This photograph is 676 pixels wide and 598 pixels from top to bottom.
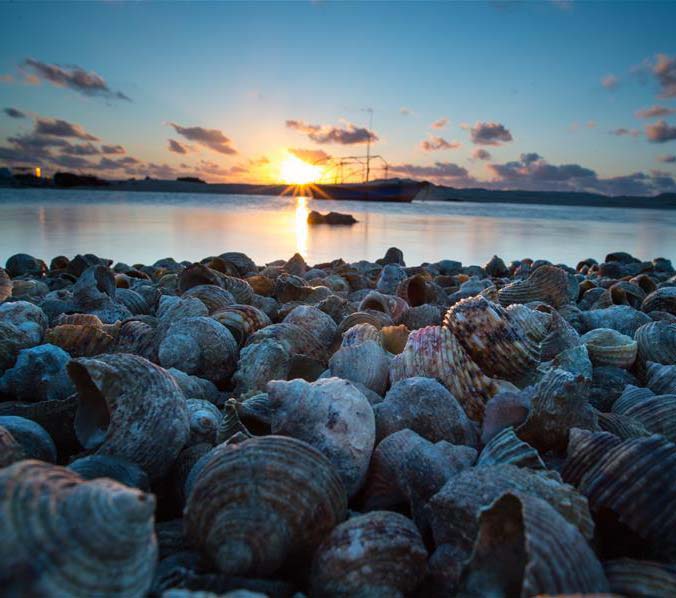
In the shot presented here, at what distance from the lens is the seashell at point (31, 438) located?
2180 millimetres

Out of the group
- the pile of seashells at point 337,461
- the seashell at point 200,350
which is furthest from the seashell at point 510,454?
the seashell at point 200,350

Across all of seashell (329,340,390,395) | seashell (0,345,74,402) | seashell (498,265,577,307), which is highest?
seashell (498,265,577,307)

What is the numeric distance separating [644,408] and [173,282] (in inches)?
216

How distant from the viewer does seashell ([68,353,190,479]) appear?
2189 millimetres

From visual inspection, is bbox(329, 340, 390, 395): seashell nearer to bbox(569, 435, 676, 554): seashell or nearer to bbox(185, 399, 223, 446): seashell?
bbox(185, 399, 223, 446): seashell

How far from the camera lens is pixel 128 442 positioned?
7.14 feet

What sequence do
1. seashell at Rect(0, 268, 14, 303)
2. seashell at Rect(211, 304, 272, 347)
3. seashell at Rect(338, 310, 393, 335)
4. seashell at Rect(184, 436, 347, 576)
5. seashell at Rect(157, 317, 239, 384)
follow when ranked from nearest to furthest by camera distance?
seashell at Rect(184, 436, 347, 576)
seashell at Rect(157, 317, 239, 384)
seashell at Rect(211, 304, 272, 347)
seashell at Rect(338, 310, 393, 335)
seashell at Rect(0, 268, 14, 303)

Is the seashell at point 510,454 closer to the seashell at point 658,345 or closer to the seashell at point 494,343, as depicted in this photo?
the seashell at point 494,343

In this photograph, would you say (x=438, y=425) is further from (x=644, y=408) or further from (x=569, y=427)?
(x=644, y=408)

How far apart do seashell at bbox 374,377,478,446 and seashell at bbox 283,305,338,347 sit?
1.64m

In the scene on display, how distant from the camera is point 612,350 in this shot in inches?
152

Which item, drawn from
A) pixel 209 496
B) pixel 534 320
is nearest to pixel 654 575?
pixel 209 496

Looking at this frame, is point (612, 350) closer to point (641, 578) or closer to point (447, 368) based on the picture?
point (447, 368)

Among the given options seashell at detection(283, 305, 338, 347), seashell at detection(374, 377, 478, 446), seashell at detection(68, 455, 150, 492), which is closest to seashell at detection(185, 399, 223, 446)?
seashell at detection(68, 455, 150, 492)
